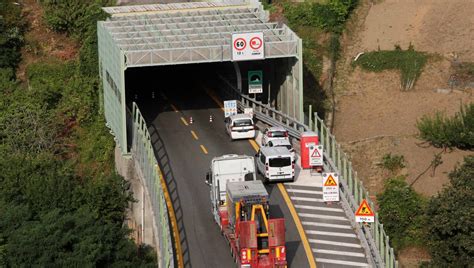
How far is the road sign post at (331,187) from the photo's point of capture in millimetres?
50200

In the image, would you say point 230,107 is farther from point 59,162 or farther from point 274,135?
point 59,162

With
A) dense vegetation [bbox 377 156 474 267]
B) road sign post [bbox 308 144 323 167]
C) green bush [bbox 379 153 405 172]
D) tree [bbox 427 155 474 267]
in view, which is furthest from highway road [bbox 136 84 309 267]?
green bush [bbox 379 153 405 172]

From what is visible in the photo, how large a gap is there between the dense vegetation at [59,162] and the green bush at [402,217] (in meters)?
13.4

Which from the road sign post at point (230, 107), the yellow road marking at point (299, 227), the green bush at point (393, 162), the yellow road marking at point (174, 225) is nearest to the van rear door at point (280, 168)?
the yellow road marking at point (299, 227)

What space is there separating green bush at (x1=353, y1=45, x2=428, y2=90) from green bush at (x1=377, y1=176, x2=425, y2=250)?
73.7 ft

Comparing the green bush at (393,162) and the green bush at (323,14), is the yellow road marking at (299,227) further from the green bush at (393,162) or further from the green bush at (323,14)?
the green bush at (323,14)

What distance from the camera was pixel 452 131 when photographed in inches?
2670

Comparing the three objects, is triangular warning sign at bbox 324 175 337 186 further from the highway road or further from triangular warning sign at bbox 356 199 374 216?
triangular warning sign at bbox 356 199 374 216

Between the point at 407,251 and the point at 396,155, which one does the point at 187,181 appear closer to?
the point at 407,251

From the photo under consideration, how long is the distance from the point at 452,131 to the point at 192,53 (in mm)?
17804

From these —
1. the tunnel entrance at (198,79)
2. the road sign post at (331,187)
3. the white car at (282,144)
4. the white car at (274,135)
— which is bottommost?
the road sign post at (331,187)

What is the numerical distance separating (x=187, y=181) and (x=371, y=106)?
27.1m

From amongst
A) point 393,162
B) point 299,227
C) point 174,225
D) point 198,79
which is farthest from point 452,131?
point 174,225

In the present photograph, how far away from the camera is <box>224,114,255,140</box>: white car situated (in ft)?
199
